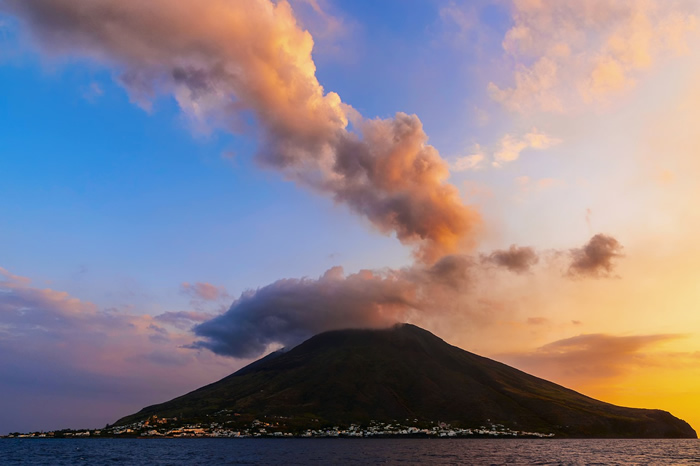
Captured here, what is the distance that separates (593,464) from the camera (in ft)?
544

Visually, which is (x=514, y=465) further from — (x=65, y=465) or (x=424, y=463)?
(x=65, y=465)

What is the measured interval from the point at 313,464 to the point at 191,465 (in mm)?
39460

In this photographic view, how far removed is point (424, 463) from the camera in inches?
6417

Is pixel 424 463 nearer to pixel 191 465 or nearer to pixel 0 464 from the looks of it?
pixel 191 465

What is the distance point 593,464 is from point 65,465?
17807 centimetres

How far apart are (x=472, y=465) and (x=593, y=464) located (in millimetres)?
43755

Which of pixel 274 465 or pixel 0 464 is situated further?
pixel 0 464

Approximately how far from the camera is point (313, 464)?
166m

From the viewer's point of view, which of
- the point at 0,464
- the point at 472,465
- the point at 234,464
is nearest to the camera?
the point at 472,465

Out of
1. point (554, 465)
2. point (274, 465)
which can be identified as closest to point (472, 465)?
point (554, 465)

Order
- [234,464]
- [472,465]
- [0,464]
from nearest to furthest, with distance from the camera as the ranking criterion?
[472,465], [234,464], [0,464]

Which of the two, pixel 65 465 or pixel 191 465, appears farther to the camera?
pixel 65 465

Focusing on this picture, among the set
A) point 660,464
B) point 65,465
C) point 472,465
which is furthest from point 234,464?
point 660,464

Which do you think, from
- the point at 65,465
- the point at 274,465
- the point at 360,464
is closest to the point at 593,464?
the point at 360,464
